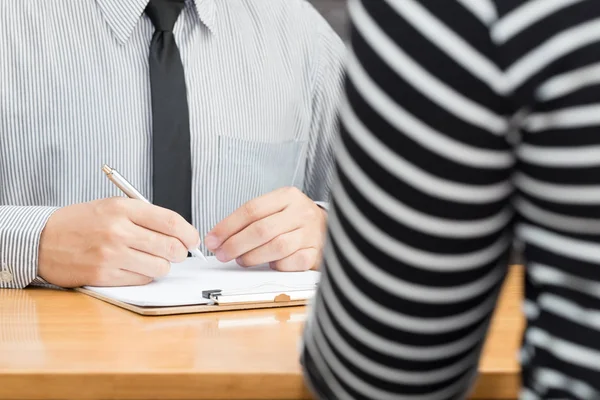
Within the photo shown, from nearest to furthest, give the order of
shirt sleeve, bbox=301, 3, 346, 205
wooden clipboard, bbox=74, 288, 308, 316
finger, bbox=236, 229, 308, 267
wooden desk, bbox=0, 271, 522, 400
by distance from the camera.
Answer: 1. wooden desk, bbox=0, 271, 522, 400
2. wooden clipboard, bbox=74, 288, 308, 316
3. finger, bbox=236, 229, 308, 267
4. shirt sleeve, bbox=301, 3, 346, 205

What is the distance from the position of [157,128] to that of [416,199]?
43.6 inches

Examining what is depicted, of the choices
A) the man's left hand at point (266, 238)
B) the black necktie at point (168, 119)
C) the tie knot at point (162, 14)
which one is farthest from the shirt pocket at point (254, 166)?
the man's left hand at point (266, 238)

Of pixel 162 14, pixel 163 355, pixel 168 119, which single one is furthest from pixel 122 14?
pixel 163 355

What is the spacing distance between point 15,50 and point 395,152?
1.22 meters

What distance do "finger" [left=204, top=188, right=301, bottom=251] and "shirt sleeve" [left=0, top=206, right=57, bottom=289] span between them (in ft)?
0.81

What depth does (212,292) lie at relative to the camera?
3.32ft

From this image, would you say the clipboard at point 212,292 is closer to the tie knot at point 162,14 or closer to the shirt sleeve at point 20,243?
the shirt sleeve at point 20,243

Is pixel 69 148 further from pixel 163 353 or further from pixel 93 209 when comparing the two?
pixel 163 353

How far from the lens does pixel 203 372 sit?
0.75 meters

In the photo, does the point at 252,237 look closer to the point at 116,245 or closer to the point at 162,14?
the point at 116,245

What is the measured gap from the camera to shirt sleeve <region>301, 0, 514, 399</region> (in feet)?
1.49

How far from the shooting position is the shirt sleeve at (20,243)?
1166 mm

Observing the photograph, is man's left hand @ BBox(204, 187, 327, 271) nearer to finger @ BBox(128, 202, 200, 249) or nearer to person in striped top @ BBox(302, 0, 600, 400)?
finger @ BBox(128, 202, 200, 249)

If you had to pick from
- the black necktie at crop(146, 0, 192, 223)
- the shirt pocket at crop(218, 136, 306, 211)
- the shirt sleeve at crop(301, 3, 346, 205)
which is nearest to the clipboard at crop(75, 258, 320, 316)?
the black necktie at crop(146, 0, 192, 223)
